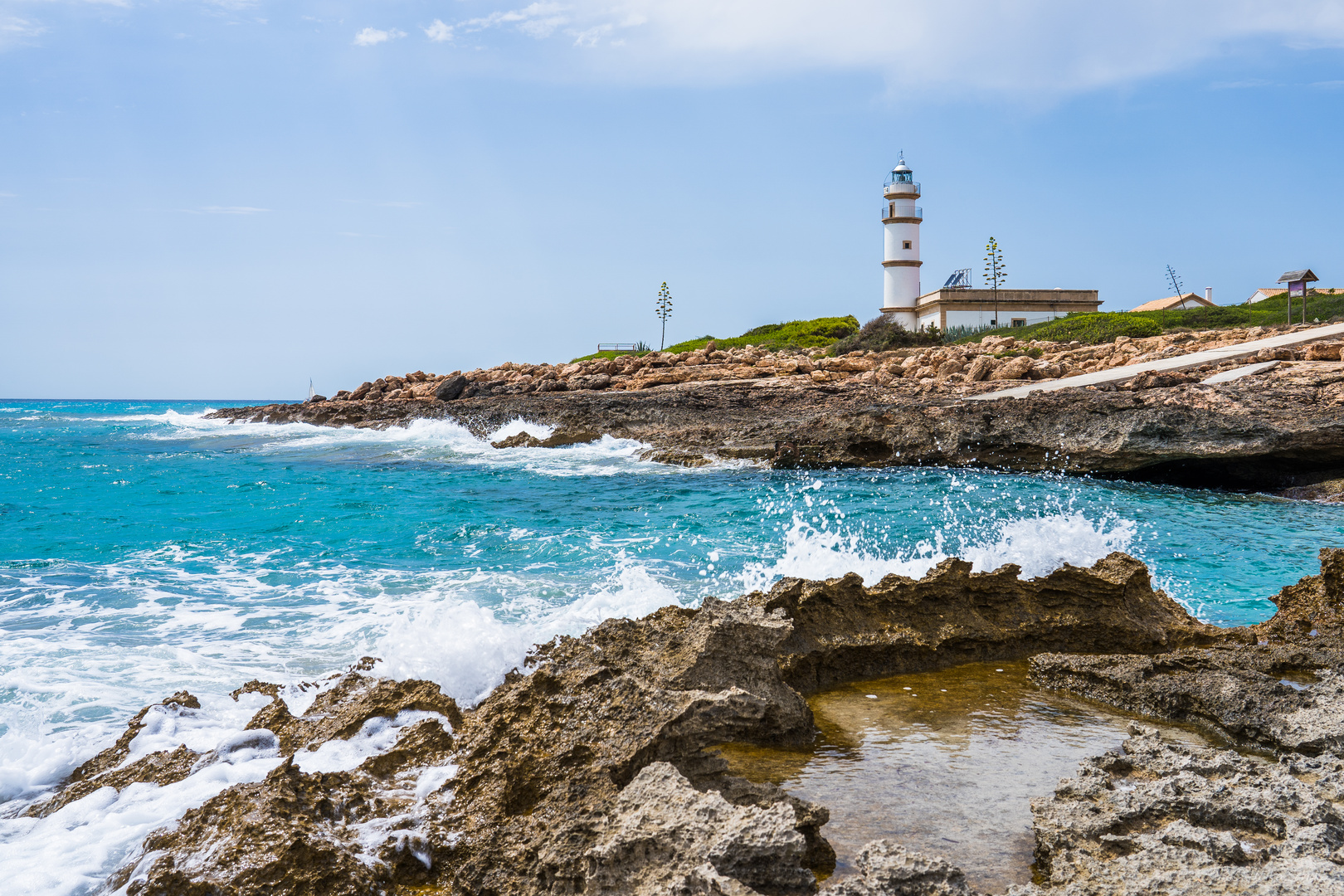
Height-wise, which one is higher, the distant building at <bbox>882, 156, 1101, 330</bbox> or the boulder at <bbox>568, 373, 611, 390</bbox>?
the distant building at <bbox>882, 156, 1101, 330</bbox>

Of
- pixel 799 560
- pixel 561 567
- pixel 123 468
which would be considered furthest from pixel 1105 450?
pixel 123 468

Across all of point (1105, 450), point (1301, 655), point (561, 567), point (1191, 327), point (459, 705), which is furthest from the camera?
point (1191, 327)

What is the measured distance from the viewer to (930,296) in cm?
4450

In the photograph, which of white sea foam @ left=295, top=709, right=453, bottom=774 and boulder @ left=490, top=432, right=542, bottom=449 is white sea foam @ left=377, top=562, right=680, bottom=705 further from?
boulder @ left=490, top=432, right=542, bottom=449

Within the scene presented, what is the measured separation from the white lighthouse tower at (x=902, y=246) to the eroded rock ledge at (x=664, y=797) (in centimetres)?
4401

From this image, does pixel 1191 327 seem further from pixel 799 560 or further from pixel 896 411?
pixel 799 560

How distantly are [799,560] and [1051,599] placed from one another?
221 cm

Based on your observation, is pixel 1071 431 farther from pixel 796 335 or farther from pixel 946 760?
pixel 796 335

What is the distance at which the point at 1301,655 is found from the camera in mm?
4273

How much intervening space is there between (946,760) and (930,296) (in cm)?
4407

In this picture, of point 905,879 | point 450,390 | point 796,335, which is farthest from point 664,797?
point 796,335

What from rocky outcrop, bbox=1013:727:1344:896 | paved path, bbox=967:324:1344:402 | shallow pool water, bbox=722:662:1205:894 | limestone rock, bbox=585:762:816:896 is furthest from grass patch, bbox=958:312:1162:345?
limestone rock, bbox=585:762:816:896

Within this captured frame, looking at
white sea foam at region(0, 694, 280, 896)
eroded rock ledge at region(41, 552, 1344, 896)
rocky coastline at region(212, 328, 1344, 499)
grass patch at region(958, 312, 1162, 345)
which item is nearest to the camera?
eroded rock ledge at region(41, 552, 1344, 896)

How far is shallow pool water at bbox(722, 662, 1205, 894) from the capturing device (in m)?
2.71
